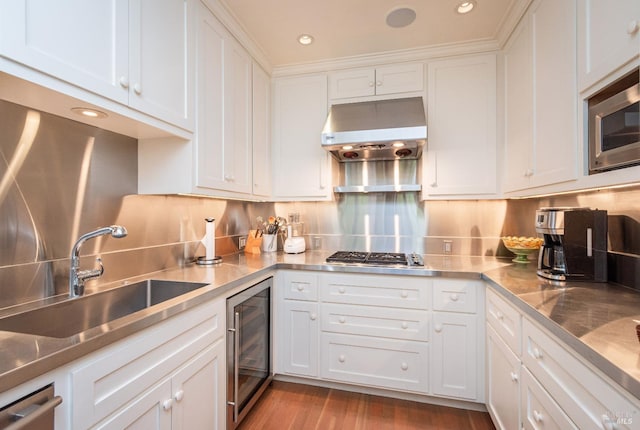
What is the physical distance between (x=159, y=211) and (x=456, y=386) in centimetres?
216

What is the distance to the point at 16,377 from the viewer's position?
0.63m

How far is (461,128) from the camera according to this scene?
2.17 metres

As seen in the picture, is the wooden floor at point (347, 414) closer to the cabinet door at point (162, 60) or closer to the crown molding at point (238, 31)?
the cabinet door at point (162, 60)

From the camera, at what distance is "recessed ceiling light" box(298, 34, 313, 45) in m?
2.05

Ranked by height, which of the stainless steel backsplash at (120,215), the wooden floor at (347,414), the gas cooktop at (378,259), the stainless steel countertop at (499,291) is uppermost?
the stainless steel backsplash at (120,215)

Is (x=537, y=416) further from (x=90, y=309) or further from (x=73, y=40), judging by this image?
(x=73, y=40)

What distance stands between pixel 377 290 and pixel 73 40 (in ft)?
6.29

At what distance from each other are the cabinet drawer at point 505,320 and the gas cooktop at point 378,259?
468 mm

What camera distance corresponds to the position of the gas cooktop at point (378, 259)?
6.57 feet

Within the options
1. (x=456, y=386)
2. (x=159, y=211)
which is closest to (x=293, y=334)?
(x=456, y=386)

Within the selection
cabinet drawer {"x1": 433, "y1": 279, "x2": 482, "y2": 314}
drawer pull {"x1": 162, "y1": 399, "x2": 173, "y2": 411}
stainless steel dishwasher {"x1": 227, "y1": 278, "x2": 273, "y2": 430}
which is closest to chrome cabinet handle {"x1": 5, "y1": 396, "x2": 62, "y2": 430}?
drawer pull {"x1": 162, "y1": 399, "x2": 173, "y2": 411}

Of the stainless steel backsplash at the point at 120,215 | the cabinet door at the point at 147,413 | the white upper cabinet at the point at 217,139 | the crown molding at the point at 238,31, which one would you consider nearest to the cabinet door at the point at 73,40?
the stainless steel backsplash at the point at 120,215

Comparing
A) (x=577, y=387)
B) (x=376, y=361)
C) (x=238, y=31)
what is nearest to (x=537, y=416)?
(x=577, y=387)

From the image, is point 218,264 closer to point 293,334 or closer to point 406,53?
point 293,334
